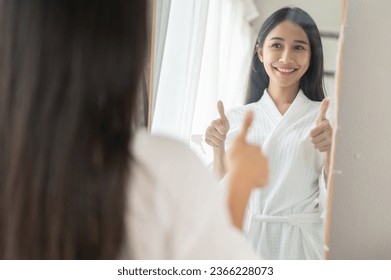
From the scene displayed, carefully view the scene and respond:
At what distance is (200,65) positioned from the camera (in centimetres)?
106

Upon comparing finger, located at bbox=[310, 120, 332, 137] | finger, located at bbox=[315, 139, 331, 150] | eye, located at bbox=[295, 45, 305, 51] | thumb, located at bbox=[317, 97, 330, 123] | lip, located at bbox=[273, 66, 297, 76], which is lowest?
finger, located at bbox=[315, 139, 331, 150]

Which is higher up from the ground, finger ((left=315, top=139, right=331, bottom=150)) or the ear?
the ear

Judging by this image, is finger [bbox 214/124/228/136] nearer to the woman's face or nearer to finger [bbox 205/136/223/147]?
finger [bbox 205/136/223/147]

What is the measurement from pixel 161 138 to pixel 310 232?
0.62 m

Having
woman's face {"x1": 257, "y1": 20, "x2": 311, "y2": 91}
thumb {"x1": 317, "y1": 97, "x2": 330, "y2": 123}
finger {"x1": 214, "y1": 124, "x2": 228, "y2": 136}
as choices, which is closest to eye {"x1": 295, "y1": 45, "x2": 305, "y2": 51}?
woman's face {"x1": 257, "y1": 20, "x2": 311, "y2": 91}

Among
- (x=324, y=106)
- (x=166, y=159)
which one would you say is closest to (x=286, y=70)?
(x=324, y=106)

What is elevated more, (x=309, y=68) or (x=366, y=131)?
(x=309, y=68)

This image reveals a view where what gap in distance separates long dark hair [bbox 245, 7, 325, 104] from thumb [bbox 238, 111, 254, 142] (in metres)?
0.03

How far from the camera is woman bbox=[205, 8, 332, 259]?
1.00 metres

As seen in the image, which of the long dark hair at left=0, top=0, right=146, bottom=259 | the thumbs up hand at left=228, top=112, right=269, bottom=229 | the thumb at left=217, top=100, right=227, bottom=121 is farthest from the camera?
the thumb at left=217, top=100, right=227, bottom=121

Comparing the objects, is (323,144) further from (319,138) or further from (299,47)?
(299,47)

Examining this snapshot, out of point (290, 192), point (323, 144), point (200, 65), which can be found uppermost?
point (200, 65)

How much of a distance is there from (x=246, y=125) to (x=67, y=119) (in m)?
0.60
